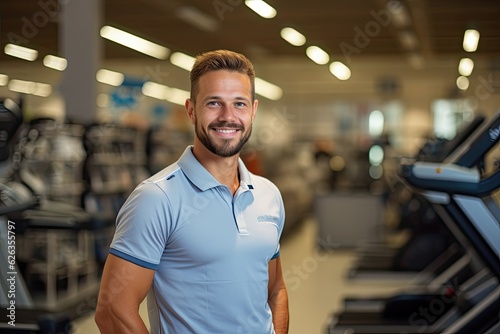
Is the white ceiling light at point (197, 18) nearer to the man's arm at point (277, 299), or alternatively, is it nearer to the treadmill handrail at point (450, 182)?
the treadmill handrail at point (450, 182)

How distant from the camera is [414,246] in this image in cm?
794

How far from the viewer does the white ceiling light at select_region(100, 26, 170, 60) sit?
12.3m

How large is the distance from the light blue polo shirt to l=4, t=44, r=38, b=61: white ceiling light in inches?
456

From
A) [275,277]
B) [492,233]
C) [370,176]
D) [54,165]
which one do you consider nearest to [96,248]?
[54,165]

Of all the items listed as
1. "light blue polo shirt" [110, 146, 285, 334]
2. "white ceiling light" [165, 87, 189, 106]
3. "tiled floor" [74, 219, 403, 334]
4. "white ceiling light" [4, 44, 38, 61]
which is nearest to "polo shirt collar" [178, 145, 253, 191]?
"light blue polo shirt" [110, 146, 285, 334]

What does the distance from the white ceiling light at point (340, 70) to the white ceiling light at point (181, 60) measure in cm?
365

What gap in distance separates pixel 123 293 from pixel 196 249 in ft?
0.65

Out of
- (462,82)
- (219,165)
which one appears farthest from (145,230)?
(462,82)

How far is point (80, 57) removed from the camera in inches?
316

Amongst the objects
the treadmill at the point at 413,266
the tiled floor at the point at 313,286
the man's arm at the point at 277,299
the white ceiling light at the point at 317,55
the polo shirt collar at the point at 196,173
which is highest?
the white ceiling light at the point at 317,55

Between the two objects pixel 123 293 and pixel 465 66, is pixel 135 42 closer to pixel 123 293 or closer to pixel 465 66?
pixel 465 66

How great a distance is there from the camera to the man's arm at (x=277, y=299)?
205 cm

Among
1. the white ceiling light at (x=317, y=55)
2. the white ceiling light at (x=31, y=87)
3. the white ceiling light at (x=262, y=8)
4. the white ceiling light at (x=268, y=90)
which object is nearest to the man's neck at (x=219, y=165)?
the white ceiling light at (x=262, y=8)

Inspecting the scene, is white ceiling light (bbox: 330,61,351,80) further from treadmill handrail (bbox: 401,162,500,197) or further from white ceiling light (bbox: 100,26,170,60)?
treadmill handrail (bbox: 401,162,500,197)
